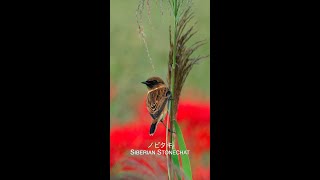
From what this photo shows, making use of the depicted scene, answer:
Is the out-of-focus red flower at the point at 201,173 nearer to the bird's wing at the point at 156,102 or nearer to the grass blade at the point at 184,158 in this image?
the grass blade at the point at 184,158

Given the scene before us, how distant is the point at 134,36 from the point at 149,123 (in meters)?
0.49

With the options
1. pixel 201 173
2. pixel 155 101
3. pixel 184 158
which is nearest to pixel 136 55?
pixel 155 101

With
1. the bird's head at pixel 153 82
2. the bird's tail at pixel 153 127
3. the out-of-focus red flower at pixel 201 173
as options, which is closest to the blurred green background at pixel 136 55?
the bird's head at pixel 153 82

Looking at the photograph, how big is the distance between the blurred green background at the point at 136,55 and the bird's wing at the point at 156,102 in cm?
5

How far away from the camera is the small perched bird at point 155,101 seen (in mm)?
3016

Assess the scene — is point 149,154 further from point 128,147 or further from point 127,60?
point 127,60

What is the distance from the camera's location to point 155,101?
9.89 ft

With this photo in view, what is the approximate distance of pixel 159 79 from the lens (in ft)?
9.91

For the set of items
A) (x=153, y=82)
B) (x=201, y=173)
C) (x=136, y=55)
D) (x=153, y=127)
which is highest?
(x=136, y=55)

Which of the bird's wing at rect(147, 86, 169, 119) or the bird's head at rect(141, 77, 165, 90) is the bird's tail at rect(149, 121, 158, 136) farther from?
the bird's head at rect(141, 77, 165, 90)

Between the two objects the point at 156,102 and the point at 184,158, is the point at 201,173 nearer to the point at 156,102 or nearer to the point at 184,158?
the point at 184,158

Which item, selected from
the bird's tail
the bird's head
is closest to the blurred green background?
the bird's head

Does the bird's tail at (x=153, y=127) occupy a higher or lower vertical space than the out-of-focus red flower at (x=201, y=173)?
higher
